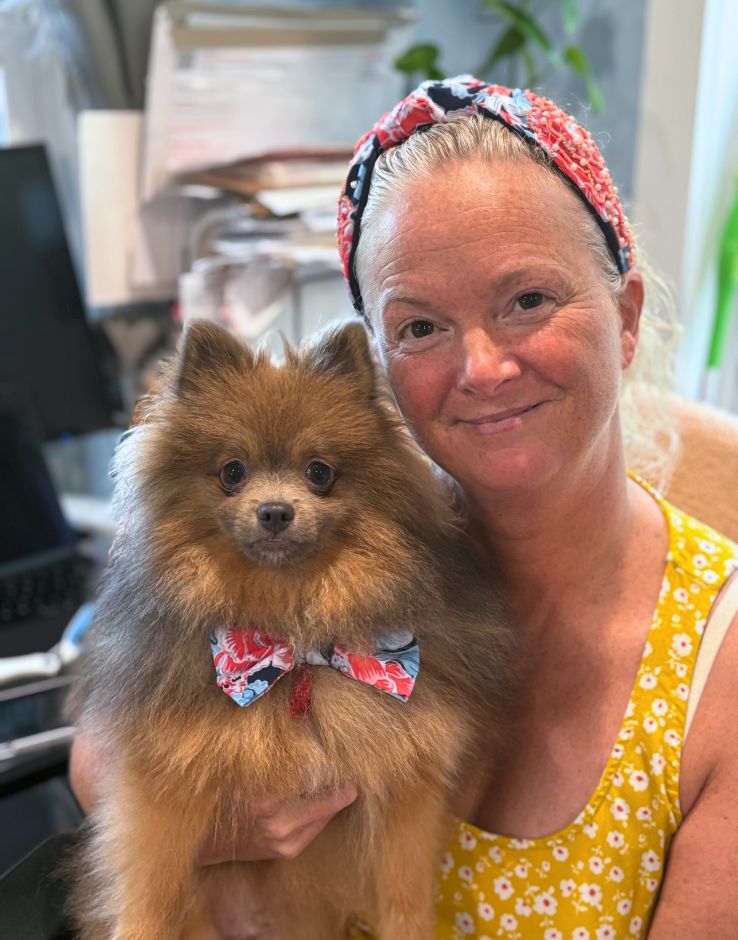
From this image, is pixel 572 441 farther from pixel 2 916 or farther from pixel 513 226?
pixel 2 916

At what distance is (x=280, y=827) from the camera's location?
1.04 m

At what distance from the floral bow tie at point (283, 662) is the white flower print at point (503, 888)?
0.29m

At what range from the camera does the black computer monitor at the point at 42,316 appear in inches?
89.7

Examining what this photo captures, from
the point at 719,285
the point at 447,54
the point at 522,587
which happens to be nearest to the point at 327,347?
the point at 522,587

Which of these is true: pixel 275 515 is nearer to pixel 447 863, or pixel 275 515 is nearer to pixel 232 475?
pixel 232 475

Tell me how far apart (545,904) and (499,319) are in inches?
27.3

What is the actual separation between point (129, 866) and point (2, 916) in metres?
0.17

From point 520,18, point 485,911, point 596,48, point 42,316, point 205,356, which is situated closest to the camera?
point 205,356

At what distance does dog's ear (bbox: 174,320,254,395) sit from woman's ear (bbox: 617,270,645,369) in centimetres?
47

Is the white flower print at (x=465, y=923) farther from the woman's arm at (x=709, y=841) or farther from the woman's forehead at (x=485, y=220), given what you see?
the woman's forehead at (x=485, y=220)

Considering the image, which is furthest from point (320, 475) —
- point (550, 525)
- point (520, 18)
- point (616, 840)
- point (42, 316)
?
point (520, 18)

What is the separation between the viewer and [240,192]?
250 cm

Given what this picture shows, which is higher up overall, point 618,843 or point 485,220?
point 485,220

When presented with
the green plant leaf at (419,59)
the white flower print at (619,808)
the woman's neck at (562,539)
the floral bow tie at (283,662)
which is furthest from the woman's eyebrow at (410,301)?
the green plant leaf at (419,59)
